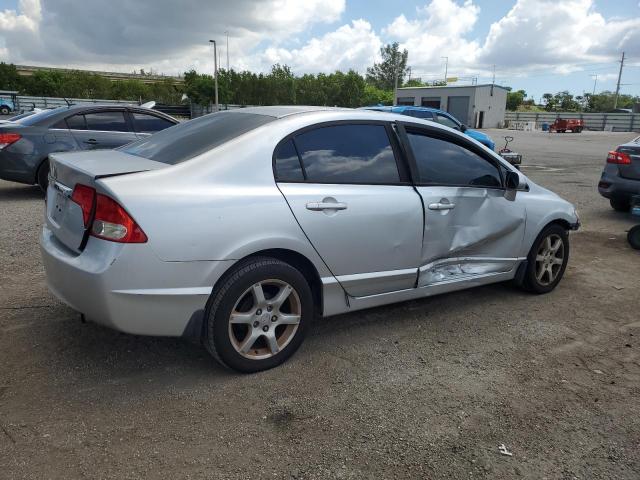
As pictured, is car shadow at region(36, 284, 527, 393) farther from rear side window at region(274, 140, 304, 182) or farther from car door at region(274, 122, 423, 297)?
rear side window at region(274, 140, 304, 182)

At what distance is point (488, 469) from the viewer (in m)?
2.43

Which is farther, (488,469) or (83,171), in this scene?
(83,171)

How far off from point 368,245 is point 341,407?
3.50ft

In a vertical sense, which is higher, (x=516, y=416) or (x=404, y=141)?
(x=404, y=141)

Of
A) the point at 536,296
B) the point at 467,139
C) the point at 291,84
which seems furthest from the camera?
the point at 291,84

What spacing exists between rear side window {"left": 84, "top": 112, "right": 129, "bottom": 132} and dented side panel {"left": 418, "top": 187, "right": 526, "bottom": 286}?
642 centimetres

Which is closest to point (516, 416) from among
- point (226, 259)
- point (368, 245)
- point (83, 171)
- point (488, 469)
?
point (488, 469)

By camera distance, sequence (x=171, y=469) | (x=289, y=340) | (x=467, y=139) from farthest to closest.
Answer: (x=467, y=139) < (x=289, y=340) < (x=171, y=469)

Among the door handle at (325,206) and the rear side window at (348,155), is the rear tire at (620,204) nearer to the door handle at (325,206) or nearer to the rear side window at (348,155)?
the rear side window at (348,155)

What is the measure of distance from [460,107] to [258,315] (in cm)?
6003

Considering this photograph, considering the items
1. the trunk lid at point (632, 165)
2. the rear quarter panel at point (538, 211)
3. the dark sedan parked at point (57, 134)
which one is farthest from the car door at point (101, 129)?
the trunk lid at point (632, 165)

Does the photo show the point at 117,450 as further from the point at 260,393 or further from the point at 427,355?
the point at 427,355

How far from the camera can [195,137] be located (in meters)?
A: 3.46

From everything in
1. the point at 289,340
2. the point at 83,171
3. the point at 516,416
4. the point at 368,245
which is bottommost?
the point at 516,416
